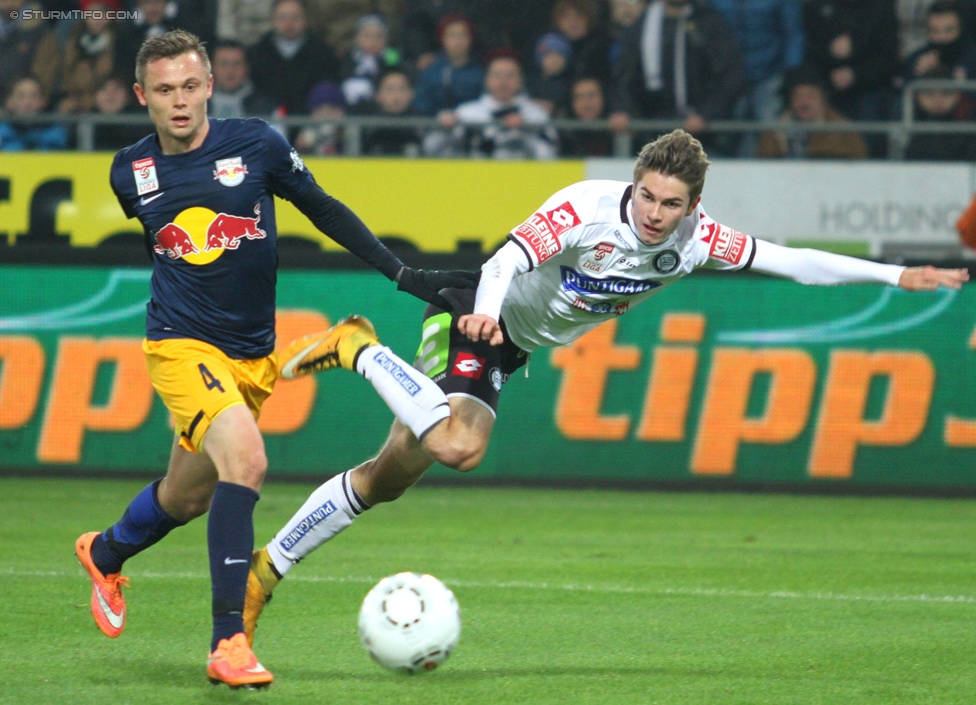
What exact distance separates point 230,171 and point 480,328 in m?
1.06

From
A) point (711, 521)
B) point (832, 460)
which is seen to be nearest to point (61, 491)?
point (711, 521)

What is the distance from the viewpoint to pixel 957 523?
9711 millimetres

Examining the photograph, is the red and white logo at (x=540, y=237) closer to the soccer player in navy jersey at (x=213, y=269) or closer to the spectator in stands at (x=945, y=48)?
the soccer player in navy jersey at (x=213, y=269)

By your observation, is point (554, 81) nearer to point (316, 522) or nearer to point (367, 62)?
Answer: point (367, 62)

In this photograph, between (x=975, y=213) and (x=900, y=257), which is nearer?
(x=975, y=213)

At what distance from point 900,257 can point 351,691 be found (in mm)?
7780

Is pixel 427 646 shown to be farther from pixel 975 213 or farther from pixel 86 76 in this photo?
pixel 86 76

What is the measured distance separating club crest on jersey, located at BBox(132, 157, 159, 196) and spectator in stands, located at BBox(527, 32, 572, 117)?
27.1 ft

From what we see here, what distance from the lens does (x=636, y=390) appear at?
437 inches

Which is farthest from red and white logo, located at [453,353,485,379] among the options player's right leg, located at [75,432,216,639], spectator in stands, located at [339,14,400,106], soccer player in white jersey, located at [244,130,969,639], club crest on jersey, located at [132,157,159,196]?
spectator in stands, located at [339,14,400,106]

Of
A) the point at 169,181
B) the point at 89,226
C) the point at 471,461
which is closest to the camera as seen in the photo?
the point at 169,181

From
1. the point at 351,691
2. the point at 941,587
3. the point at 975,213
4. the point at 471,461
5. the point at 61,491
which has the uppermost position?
the point at 975,213

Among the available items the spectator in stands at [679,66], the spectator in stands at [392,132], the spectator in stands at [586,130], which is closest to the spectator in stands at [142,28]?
the spectator in stands at [392,132]

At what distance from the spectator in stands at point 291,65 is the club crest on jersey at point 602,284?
792 cm
